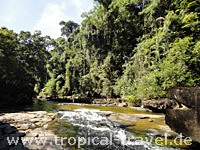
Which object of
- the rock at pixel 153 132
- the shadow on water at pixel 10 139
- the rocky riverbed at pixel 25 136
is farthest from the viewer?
the rock at pixel 153 132

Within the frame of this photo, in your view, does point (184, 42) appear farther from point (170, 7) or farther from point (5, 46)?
point (5, 46)

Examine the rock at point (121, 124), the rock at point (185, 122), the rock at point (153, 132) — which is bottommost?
the rock at point (153, 132)

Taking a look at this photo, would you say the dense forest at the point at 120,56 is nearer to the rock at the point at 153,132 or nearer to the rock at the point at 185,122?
the rock at the point at 153,132

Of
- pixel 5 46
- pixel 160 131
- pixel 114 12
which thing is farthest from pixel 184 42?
pixel 114 12

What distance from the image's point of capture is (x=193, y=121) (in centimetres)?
593

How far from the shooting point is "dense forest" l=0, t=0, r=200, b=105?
631 inches

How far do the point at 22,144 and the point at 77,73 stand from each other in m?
29.1

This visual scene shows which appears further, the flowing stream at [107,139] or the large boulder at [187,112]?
the flowing stream at [107,139]

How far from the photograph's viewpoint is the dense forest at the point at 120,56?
1603 cm

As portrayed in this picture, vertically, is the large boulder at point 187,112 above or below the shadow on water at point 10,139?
Answer: above

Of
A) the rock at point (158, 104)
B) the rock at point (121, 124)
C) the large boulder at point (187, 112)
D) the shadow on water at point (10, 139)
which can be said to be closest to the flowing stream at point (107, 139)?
the rock at point (121, 124)

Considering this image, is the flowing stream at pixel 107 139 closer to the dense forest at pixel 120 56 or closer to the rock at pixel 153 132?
the rock at pixel 153 132

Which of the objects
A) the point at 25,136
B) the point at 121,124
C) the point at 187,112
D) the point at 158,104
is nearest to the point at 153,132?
the point at 121,124

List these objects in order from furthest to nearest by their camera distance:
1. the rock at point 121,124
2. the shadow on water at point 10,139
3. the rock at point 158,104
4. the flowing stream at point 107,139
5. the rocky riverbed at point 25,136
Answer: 1. the rock at point 158,104
2. the rock at point 121,124
3. the flowing stream at point 107,139
4. the rocky riverbed at point 25,136
5. the shadow on water at point 10,139
